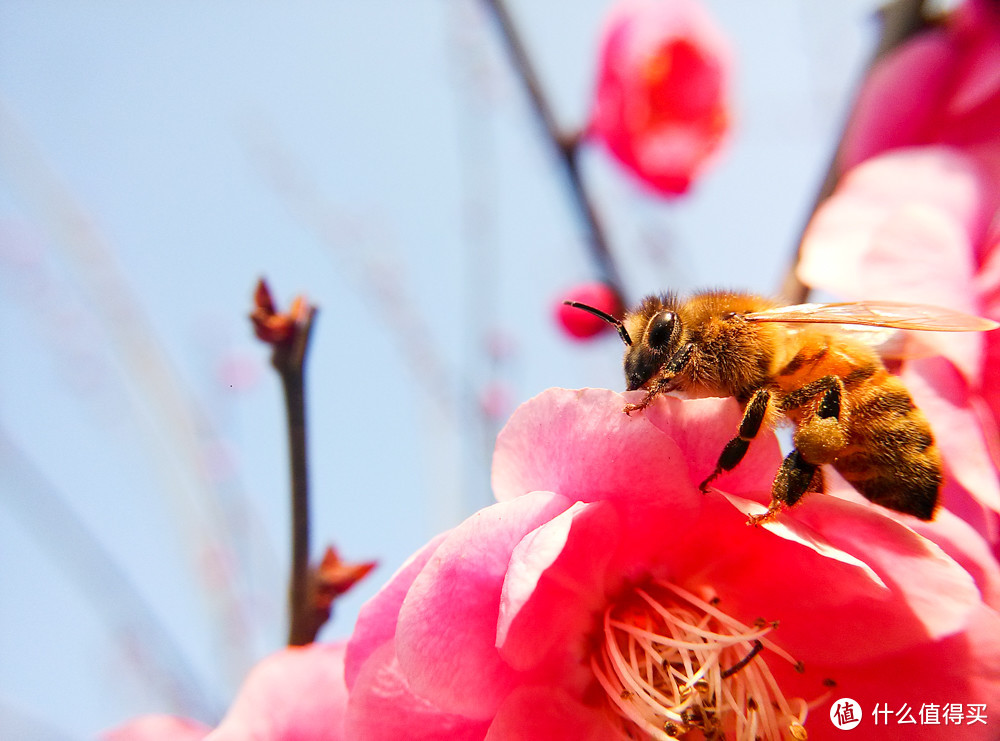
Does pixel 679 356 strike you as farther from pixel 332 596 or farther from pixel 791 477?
pixel 332 596

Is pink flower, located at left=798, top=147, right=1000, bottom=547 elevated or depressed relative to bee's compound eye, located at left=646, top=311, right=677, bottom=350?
depressed

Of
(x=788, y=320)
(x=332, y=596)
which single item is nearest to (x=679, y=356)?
(x=788, y=320)

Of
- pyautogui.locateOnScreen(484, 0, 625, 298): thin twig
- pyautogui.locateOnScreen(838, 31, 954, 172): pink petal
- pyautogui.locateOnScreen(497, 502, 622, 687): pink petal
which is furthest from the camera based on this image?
pyautogui.locateOnScreen(484, 0, 625, 298): thin twig

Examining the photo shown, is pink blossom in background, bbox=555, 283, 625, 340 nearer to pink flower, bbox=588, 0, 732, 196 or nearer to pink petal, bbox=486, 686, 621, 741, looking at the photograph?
pink flower, bbox=588, 0, 732, 196

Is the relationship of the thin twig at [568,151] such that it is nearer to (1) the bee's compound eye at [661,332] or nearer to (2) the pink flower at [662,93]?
(2) the pink flower at [662,93]

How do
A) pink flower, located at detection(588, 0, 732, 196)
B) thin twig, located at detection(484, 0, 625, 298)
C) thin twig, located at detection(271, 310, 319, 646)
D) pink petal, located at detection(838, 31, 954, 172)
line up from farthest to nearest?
pink flower, located at detection(588, 0, 732, 196) → thin twig, located at detection(484, 0, 625, 298) → pink petal, located at detection(838, 31, 954, 172) → thin twig, located at detection(271, 310, 319, 646)

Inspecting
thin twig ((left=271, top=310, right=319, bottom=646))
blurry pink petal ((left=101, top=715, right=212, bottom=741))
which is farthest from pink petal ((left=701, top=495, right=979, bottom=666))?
blurry pink petal ((left=101, top=715, right=212, bottom=741))

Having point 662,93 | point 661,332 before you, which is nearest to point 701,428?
point 661,332
